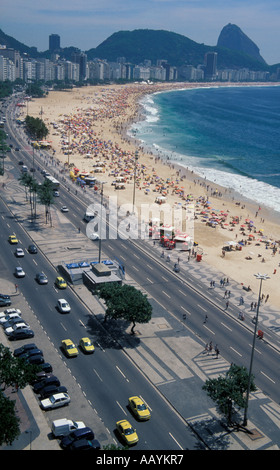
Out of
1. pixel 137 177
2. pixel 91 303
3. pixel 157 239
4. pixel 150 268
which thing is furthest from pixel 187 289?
pixel 137 177

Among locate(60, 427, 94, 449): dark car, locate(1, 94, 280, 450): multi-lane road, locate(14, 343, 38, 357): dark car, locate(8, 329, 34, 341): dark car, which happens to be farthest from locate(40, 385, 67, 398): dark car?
locate(8, 329, 34, 341): dark car

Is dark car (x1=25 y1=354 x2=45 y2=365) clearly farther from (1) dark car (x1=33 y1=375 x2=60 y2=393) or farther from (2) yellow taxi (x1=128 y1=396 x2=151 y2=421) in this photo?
(2) yellow taxi (x1=128 y1=396 x2=151 y2=421)

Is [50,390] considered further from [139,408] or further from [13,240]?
[13,240]

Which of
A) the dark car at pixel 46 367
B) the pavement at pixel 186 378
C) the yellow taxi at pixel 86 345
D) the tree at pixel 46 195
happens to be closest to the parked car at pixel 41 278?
the pavement at pixel 186 378

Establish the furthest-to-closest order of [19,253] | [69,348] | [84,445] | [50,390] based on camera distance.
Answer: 1. [19,253]
2. [69,348]
3. [50,390]
4. [84,445]

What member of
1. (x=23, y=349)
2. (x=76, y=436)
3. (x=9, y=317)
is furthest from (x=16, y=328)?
(x=76, y=436)
